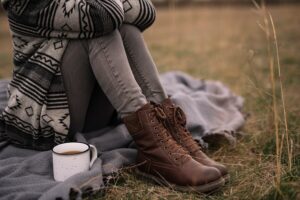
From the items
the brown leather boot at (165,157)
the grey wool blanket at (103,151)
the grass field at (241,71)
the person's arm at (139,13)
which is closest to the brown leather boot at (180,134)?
the brown leather boot at (165,157)

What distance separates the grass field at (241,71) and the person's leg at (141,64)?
1.18 ft

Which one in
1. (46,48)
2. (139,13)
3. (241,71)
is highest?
(139,13)

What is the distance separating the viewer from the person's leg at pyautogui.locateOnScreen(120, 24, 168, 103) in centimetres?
180

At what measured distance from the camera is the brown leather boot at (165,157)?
63.6 inches

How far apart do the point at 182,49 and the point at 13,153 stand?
339 cm

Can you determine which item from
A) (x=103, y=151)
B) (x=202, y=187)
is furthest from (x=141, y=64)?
(x=202, y=187)

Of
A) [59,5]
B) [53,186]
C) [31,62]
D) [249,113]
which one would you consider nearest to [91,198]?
[53,186]

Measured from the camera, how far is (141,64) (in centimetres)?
182

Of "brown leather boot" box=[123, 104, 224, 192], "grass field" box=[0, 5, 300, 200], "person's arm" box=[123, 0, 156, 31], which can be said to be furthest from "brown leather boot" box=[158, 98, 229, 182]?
"person's arm" box=[123, 0, 156, 31]

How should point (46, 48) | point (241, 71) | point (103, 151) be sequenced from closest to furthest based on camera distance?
point (46, 48) < point (103, 151) < point (241, 71)

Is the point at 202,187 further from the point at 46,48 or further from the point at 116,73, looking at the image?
the point at 46,48

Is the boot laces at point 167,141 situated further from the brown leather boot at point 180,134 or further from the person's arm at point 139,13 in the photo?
the person's arm at point 139,13

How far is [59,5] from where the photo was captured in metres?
1.66

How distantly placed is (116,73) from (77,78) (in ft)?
0.62
